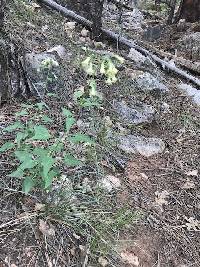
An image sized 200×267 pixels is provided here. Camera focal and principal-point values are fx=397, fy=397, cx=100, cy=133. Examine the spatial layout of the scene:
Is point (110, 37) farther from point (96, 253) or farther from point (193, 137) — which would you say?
point (96, 253)

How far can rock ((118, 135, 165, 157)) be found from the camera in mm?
3799

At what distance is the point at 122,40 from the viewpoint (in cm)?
605

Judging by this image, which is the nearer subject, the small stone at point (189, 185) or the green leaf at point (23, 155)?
the green leaf at point (23, 155)

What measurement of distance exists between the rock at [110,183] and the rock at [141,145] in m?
0.47

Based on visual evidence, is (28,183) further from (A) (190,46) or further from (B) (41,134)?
(A) (190,46)

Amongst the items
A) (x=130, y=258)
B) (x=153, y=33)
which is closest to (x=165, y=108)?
(x=130, y=258)

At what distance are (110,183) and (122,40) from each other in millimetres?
3317

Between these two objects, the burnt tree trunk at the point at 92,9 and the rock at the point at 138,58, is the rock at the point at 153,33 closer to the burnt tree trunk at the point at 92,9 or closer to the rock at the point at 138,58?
the burnt tree trunk at the point at 92,9

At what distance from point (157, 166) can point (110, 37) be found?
2926 millimetres

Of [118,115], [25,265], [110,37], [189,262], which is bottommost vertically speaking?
[189,262]

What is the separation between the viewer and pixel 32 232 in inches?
103

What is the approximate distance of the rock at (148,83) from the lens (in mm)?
4738

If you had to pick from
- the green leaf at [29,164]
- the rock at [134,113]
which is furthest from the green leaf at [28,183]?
the rock at [134,113]

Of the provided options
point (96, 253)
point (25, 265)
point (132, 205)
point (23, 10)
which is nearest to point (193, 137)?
point (132, 205)
